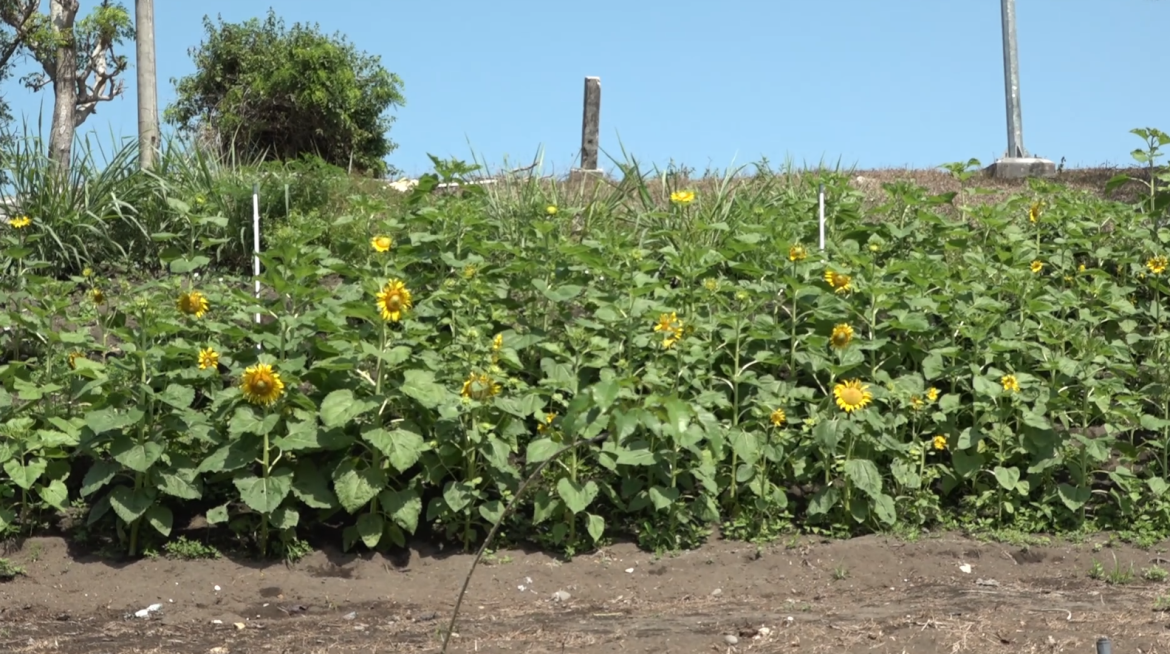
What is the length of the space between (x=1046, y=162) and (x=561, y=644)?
11579mm

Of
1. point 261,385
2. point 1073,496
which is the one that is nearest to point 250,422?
point 261,385

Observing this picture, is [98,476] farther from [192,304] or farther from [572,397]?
[572,397]

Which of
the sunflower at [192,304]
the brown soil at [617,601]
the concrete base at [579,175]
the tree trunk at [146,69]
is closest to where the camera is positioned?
the brown soil at [617,601]

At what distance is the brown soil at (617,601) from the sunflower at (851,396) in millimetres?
644

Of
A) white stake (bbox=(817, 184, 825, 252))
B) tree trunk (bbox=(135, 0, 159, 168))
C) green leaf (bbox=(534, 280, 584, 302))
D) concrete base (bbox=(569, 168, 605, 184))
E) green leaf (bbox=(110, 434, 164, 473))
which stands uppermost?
tree trunk (bbox=(135, 0, 159, 168))

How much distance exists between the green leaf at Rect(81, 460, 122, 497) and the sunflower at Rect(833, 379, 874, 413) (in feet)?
10.8

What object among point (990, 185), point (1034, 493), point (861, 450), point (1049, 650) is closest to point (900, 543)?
point (861, 450)

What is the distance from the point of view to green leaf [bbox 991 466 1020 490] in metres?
6.63

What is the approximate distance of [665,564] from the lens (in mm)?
6133

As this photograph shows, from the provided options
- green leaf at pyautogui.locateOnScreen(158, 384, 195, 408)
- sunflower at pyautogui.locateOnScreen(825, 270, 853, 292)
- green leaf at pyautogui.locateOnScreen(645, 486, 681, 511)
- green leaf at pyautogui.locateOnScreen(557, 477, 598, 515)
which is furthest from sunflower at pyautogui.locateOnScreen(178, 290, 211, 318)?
sunflower at pyautogui.locateOnScreen(825, 270, 853, 292)

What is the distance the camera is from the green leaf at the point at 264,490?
5863 millimetres

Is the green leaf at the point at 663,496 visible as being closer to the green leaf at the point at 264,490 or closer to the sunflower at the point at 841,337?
the sunflower at the point at 841,337

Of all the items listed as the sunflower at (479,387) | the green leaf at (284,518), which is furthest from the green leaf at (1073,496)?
the green leaf at (284,518)

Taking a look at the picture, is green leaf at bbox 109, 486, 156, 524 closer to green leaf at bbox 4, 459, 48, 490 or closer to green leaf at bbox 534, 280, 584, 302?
green leaf at bbox 4, 459, 48, 490
